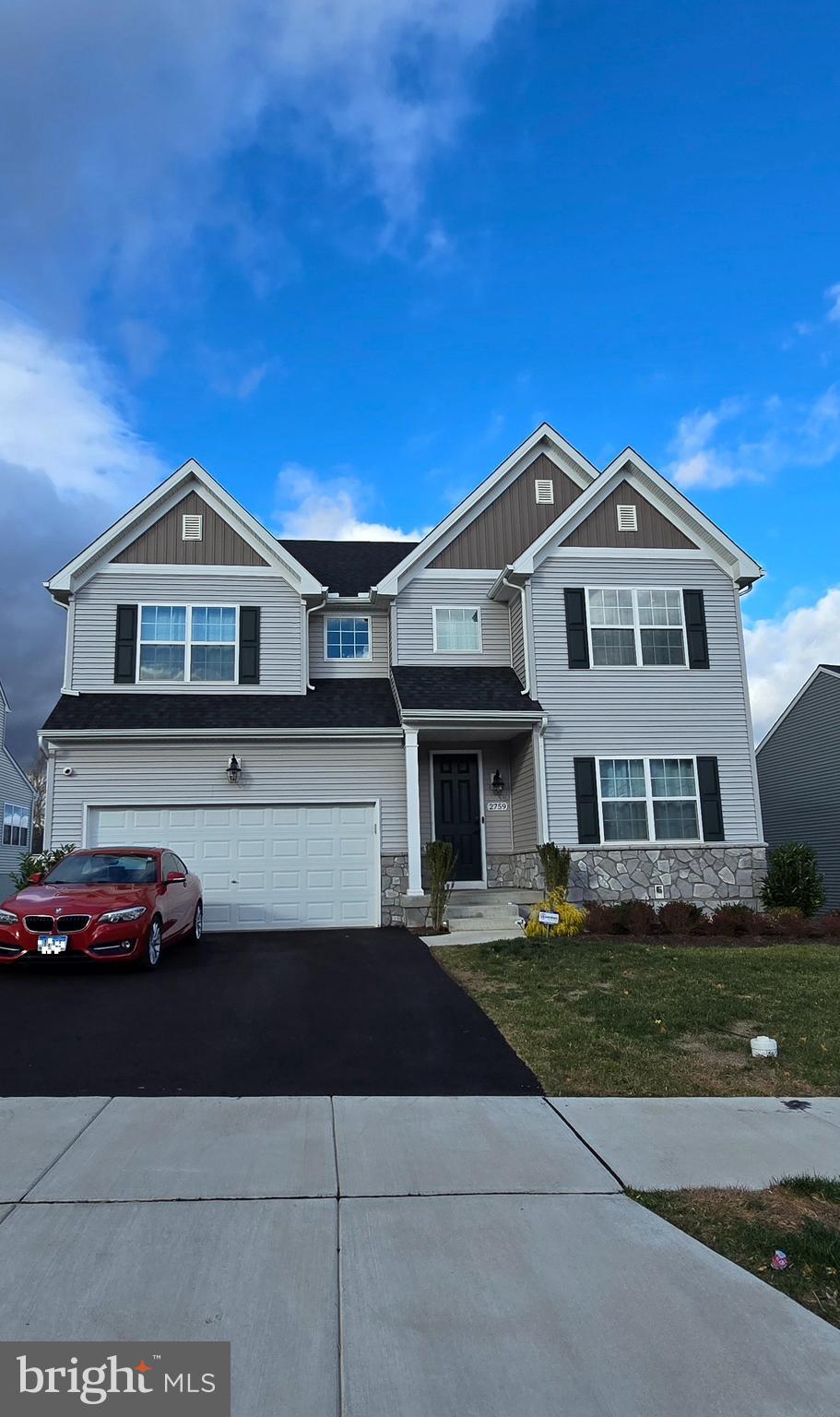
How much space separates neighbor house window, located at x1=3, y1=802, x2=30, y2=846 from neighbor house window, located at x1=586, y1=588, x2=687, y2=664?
24.1 metres

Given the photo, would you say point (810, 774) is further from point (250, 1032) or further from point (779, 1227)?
point (779, 1227)

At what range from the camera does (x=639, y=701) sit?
16.8 metres

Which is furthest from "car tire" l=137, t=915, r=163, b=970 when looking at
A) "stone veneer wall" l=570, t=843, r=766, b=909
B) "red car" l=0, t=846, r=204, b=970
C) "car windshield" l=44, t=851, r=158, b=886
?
"stone veneer wall" l=570, t=843, r=766, b=909

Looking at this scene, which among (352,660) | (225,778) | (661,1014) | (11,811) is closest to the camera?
(661,1014)

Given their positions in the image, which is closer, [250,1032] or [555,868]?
[250,1032]

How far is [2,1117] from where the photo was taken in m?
5.19

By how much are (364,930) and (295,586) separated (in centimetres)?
688

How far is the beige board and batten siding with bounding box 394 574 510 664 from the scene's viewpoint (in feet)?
58.6

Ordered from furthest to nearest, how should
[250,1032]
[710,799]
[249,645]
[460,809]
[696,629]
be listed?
[460,809] < [249,645] < [696,629] < [710,799] < [250,1032]

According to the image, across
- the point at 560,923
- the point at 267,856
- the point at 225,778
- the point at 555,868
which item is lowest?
the point at 560,923

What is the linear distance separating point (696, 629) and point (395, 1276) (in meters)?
15.3

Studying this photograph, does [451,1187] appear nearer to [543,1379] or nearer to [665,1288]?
[665,1288]

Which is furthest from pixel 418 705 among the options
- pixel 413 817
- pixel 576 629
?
pixel 576 629

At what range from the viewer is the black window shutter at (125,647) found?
16922mm
